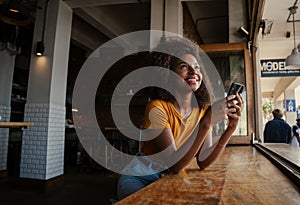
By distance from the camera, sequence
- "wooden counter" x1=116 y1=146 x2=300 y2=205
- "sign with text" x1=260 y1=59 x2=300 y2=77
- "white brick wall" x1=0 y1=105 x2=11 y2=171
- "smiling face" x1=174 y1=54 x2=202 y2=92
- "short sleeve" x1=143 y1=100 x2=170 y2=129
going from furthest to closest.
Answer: "sign with text" x1=260 y1=59 x2=300 y2=77, "white brick wall" x1=0 y1=105 x2=11 y2=171, "smiling face" x1=174 y1=54 x2=202 y2=92, "short sleeve" x1=143 y1=100 x2=170 y2=129, "wooden counter" x1=116 y1=146 x2=300 y2=205

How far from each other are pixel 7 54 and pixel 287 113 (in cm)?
1087

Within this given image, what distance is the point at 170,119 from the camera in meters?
1.13

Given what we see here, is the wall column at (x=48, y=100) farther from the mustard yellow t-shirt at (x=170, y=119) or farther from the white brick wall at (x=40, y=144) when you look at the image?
the mustard yellow t-shirt at (x=170, y=119)

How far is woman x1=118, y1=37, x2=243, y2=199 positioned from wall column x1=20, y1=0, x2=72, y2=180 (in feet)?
11.0

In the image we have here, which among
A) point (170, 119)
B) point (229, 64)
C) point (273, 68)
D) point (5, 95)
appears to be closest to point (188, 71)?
point (170, 119)

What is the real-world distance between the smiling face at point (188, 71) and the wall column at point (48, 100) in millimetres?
3477

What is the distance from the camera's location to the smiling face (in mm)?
1161

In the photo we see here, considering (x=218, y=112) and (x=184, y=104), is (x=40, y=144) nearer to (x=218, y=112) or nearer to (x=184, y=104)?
(x=184, y=104)

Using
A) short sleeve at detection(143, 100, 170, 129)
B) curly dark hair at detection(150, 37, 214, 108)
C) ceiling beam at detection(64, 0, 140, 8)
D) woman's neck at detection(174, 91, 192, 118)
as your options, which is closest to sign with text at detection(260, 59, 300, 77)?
ceiling beam at detection(64, 0, 140, 8)

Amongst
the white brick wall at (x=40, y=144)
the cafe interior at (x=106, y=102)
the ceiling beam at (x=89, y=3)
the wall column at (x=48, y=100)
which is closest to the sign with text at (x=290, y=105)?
the cafe interior at (x=106, y=102)

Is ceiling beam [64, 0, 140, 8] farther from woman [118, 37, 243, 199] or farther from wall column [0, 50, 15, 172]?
woman [118, 37, 243, 199]

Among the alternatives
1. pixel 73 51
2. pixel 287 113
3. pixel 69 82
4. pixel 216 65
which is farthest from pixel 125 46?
pixel 287 113

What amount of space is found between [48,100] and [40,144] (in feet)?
2.39

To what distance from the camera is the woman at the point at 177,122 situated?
A: 0.99 m
